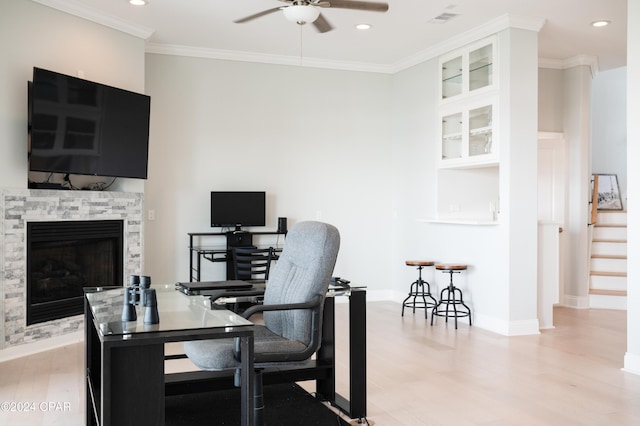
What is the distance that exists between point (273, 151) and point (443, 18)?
252 cm

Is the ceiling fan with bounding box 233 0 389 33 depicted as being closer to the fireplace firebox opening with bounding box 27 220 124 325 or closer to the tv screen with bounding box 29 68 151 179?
the tv screen with bounding box 29 68 151 179

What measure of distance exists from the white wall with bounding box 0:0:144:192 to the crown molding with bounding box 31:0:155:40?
5 centimetres

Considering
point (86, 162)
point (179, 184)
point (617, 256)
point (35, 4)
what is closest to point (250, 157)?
point (179, 184)

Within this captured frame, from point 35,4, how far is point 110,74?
0.90 m

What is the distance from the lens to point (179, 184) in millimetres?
6742

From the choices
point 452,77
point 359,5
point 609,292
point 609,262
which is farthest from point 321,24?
point 609,262

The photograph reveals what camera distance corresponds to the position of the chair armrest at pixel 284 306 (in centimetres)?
279

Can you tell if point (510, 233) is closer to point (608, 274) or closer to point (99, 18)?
point (608, 274)

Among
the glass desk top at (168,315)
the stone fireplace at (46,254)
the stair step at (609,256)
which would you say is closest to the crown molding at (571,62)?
the stair step at (609,256)

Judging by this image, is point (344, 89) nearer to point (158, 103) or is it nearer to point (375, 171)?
point (375, 171)

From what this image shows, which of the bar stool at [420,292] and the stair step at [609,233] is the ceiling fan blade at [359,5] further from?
the stair step at [609,233]

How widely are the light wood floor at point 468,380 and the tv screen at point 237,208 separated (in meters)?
1.72

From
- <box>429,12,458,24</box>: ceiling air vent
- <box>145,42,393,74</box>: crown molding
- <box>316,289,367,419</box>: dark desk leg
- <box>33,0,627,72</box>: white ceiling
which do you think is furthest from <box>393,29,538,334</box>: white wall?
<box>316,289,367,419</box>: dark desk leg

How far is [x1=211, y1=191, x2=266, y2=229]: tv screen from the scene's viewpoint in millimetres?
6723
